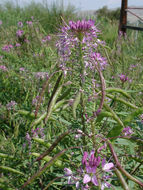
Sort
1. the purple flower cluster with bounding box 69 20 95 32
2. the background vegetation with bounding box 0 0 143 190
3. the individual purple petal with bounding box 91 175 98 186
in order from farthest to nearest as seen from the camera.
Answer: the background vegetation with bounding box 0 0 143 190
the purple flower cluster with bounding box 69 20 95 32
the individual purple petal with bounding box 91 175 98 186

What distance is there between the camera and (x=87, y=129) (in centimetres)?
86

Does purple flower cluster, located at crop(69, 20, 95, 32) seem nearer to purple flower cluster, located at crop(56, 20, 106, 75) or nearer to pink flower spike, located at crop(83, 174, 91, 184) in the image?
purple flower cluster, located at crop(56, 20, 106, 75)

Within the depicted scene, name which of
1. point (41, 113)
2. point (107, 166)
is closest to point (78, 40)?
point (107, 166)

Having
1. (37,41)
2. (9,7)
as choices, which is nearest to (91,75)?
(37,41)

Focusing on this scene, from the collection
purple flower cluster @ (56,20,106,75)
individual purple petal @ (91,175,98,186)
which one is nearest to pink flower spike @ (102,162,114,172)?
individual purple petal @ (91,175,98,186)

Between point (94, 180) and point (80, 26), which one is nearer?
point (94, 180)

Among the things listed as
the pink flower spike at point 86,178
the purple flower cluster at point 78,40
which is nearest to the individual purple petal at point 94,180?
the pink flower spike at point 86,178

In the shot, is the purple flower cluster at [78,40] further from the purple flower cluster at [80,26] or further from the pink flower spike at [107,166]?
the pink flower spike at [107,166]

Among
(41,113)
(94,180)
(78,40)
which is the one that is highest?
(78,40)

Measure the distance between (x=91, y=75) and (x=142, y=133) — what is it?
395mm

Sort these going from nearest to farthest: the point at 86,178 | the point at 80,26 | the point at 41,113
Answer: the point at 86,178 → the point at 80,26 → the point at 41,113

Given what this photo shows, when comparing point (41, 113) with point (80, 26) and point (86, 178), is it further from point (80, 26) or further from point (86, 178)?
point (86, 178)

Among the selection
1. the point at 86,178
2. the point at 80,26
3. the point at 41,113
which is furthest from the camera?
the point at 41,113

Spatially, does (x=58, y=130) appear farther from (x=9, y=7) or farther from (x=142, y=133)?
(x=9, y=7)
